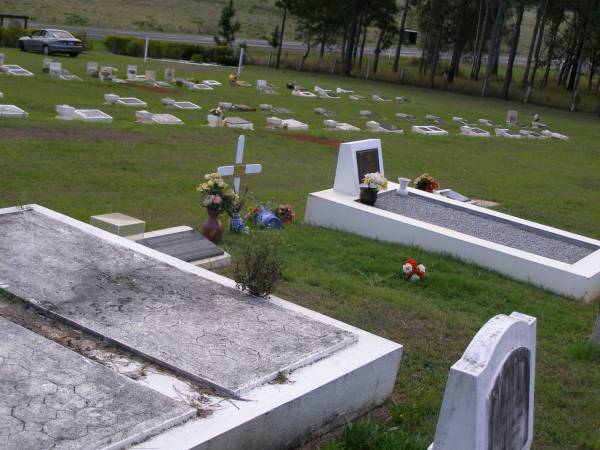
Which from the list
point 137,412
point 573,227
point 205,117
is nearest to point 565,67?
point 205,117

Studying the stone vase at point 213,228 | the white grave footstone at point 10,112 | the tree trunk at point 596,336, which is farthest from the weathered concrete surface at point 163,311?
the white grave footstone at point 10,112

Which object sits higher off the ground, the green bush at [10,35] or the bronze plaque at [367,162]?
the bronze plaque at [367,162]

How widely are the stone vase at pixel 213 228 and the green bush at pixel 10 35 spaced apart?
1230 inches

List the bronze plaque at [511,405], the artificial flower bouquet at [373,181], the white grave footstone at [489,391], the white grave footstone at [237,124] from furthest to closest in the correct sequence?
1. the white grave footstone at [237,124]
2. the artificial flower bouquet at [373,181]
3. the bronze plaque at [511,405]
4. the white grave footstone at [489,391]

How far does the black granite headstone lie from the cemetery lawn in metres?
0.71

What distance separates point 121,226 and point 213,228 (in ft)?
4.47

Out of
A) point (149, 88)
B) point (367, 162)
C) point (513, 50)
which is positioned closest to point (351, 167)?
point (367, 162)

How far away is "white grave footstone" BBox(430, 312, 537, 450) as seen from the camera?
145 inches

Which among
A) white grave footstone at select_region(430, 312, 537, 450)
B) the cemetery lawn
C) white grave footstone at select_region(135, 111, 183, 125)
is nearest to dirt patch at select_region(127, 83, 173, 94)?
the cemetery lawn

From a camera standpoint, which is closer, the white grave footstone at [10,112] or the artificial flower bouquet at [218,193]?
the artificial flower bouquet at [218,193]

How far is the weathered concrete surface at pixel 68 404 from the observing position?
13.5 ft

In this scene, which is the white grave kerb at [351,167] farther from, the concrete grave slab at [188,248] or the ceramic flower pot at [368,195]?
the concrete grave slab at [188,248]

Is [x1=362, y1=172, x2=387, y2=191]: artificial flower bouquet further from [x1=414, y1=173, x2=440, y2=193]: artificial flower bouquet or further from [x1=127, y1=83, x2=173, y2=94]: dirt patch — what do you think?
[x1=127, y1=83, x2=173, y2=94]: dirt patch

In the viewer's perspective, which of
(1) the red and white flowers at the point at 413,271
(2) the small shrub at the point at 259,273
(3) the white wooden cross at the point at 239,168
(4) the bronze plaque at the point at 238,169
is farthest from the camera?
(4) the bronze plaque at the point at 238,169
